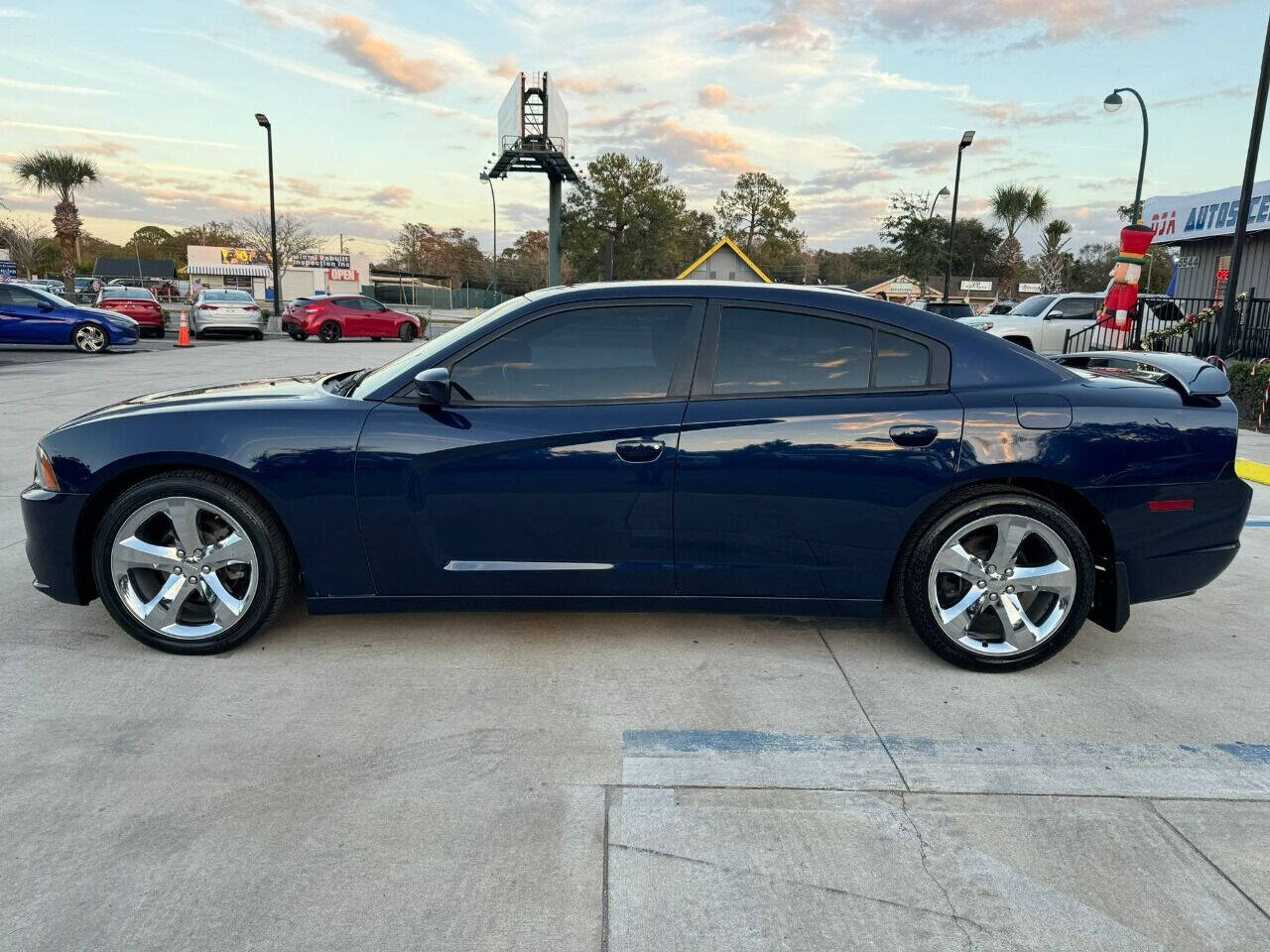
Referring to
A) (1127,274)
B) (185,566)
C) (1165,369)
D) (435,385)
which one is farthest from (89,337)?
(1165,369)

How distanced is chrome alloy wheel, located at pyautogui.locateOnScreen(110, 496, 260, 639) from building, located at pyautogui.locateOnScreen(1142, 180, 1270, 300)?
64.3ft

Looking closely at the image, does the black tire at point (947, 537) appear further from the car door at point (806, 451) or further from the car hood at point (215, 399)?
the car hood at point (215, 399)

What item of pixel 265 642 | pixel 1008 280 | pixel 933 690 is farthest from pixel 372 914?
pixel 1008 280

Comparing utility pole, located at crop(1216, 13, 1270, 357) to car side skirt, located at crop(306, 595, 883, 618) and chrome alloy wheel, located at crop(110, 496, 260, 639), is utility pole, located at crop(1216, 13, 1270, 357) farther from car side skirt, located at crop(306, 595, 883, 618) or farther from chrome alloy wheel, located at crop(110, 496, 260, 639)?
chrome alloy wheel, located at crop(110, 496, 260, 639)

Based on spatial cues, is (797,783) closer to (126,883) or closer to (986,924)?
(986,924)

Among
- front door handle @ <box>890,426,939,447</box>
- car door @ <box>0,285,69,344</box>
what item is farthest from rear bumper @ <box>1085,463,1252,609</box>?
car door @ <box>0,285,69,344</box>

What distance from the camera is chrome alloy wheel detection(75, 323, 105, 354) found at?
1934 cm

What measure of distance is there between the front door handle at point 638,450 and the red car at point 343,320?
2710 centimetres

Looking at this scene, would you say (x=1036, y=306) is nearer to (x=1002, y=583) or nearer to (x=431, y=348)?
(x=1002, y=583)

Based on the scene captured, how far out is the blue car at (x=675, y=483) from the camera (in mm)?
3379

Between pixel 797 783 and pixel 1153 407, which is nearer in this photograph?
pixel 797 783

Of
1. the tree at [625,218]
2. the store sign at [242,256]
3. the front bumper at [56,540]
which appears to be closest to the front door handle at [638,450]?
the front bumper at [56,540]

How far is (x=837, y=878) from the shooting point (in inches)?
89.4

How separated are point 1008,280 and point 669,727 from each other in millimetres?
82021
